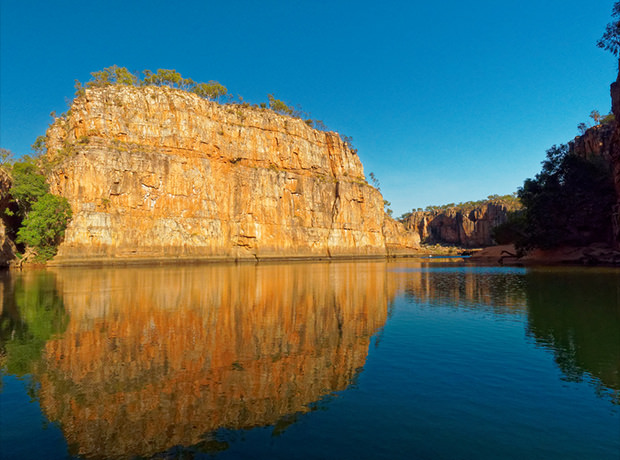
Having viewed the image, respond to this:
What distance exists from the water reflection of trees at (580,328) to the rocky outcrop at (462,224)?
125 m

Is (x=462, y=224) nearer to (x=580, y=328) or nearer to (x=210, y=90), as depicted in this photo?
(x=210, y=90)

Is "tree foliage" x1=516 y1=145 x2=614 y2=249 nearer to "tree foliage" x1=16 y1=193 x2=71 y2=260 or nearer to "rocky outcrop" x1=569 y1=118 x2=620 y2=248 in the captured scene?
"rocky outcrop" x1=569 y1=118 x2=620 y2=248

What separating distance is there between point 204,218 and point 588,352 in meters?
67.8

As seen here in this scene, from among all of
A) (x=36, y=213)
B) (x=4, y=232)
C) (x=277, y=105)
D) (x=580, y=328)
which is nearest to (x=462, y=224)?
(x=277, y=105)

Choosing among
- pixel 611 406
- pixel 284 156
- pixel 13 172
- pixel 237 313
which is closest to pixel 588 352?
pixel 611 406

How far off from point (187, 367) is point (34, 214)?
56650mm

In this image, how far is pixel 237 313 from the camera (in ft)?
50.5

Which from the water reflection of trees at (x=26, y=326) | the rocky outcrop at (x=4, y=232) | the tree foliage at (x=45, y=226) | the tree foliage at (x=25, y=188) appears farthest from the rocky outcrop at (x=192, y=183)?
the water reflection of trees at (x=26, y=326)

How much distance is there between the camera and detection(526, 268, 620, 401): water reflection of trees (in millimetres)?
8500

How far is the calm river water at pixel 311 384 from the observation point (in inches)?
214

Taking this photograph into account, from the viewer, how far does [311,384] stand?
7.84 meters

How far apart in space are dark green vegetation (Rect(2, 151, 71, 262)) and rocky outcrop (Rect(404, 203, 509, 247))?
129 meters

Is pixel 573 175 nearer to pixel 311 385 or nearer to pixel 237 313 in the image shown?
pixel 237 313

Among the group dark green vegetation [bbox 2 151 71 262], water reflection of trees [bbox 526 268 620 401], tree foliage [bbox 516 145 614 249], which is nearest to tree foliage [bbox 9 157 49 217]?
dark green vegetation [bbox 2 151 71 262]
